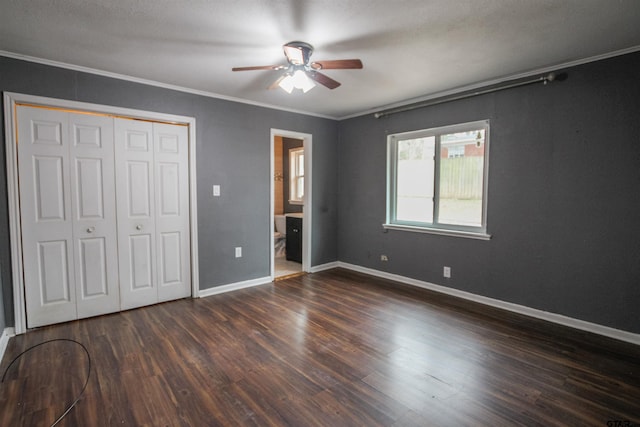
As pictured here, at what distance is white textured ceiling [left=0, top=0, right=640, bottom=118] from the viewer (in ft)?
6.50

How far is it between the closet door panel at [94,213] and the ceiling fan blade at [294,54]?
206cm

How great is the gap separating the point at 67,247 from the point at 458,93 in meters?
4.41

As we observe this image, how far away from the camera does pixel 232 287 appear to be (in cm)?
409

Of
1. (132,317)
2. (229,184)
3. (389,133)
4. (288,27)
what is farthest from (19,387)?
(389,133)

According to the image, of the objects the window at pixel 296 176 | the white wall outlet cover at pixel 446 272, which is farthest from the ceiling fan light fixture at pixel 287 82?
the window at pixel 296 176

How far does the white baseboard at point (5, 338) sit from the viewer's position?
250 centimetres

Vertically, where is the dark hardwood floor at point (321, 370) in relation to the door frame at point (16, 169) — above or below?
below

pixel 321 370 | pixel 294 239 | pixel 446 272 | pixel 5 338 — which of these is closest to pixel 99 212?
pixel 5 338

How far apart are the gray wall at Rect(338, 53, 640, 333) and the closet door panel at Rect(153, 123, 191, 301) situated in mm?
3009

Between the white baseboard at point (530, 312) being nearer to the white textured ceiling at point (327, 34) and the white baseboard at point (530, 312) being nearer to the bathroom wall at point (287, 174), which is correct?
the white textured ceiling at point (327, 34)

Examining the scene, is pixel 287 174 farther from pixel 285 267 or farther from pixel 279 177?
pixel 285 267

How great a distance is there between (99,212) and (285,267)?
9.24ft

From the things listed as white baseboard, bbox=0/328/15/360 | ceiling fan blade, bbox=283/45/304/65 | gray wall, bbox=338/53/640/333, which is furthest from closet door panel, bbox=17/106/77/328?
gray wall, bbox=338/53/640/333

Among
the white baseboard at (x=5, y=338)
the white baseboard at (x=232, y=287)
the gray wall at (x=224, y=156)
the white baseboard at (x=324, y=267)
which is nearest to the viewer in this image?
the white baseboard at (x=5, y=338)
